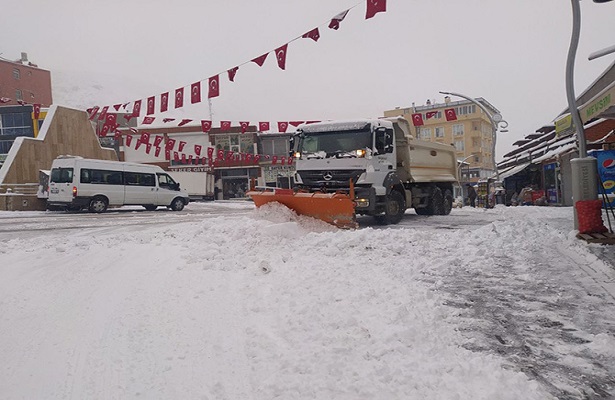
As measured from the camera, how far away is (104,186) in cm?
1864

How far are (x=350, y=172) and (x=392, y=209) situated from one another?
197 centimetres

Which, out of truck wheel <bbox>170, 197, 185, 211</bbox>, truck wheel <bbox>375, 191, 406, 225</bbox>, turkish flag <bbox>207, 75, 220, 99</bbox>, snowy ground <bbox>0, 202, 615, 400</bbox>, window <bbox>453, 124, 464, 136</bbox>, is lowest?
snowy ground <bbox>0, 202, 615, 400</bbox>

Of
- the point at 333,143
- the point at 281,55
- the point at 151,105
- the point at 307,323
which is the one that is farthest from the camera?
the point at 151,105

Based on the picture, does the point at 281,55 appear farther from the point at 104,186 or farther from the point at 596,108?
the point at 104,186

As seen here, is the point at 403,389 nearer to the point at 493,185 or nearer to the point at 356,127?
the point at 356,127

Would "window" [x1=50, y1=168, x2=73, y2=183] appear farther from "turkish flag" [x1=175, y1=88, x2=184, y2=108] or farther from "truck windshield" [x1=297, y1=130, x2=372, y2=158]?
"truck windshield" [x1=297, y1=130, x2=372, y2=158]

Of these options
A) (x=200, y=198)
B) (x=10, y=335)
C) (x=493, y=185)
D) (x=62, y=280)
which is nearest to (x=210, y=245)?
(x=62, y=280)

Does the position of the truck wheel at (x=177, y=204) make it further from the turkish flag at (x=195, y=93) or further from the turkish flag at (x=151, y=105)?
the turkish flag at (x=195, y=93)

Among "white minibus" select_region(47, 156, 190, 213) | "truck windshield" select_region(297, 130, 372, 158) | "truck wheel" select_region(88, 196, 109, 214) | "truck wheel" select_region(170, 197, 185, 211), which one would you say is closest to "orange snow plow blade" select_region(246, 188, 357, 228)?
"truck windshield" select_region(297, 130, 372, 158)

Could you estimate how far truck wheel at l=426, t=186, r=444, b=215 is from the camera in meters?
14.3

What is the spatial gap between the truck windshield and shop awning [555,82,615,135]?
4.17 metres

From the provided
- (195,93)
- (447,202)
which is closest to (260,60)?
(195,93)

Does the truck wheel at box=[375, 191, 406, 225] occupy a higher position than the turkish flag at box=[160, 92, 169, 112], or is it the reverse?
the turkish flag at box=[160, 92, 169, 112]

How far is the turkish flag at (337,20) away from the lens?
11.6m
